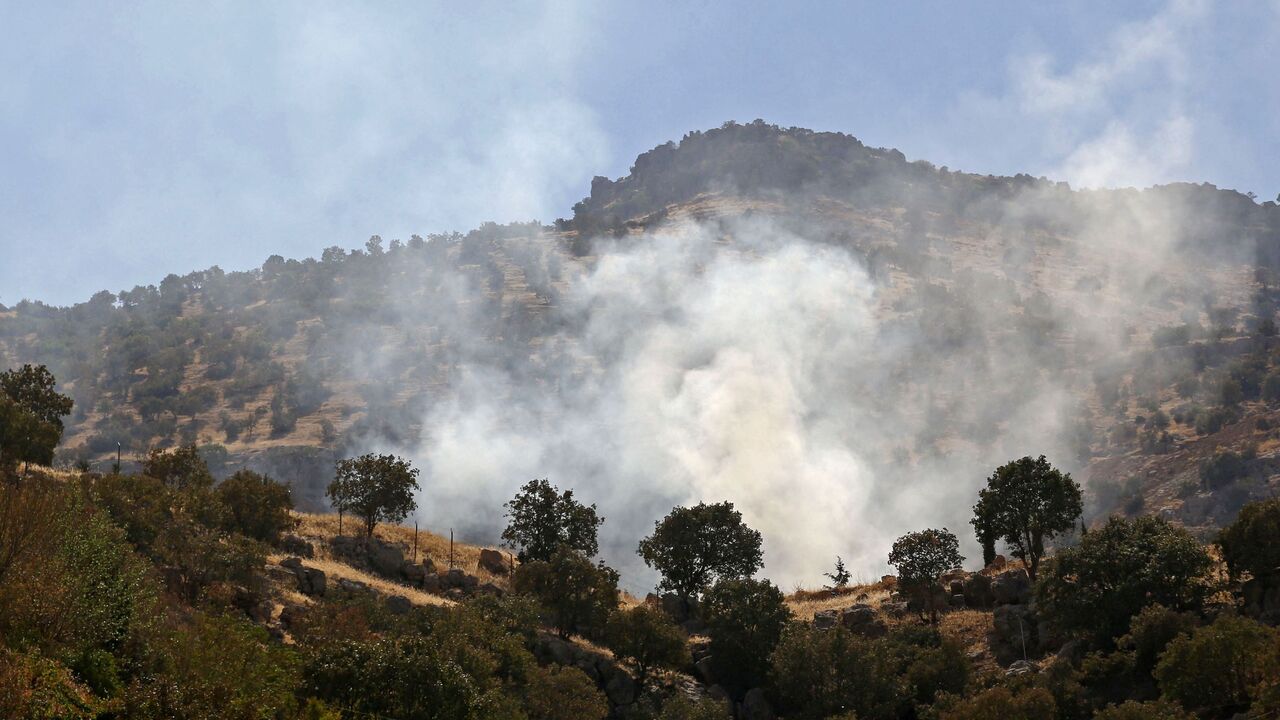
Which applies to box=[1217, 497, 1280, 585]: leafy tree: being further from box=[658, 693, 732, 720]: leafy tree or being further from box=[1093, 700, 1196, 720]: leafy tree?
box=[658, 693, 732, 720]: leafy tree

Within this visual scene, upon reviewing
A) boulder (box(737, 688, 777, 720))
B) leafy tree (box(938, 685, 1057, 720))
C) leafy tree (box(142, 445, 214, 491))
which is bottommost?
boulder (box(737, 688, 777, 720))

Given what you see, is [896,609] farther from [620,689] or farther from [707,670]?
Answer: [620,689]

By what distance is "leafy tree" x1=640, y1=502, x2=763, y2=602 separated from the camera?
59.4 metres

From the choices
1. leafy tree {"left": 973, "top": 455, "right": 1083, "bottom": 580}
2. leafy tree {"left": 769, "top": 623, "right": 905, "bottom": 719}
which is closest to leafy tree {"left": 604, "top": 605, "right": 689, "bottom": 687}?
leafy tree {"left": 769, "top": 623, "right": 905, "bottom": 719}

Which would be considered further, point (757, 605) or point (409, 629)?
point (757, 605)

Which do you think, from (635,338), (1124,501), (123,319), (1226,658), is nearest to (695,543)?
(1226,658)

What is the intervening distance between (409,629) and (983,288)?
526 feet

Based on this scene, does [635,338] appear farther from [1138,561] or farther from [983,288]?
[1138,561]

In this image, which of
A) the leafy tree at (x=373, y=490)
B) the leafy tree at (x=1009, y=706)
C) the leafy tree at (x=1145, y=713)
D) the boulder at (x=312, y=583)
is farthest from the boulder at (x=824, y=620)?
the boulder at (x=312, y=583)

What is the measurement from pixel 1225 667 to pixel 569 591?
2926 centimetres

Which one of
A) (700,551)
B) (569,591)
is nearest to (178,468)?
(569,591)

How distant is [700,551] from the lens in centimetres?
5956

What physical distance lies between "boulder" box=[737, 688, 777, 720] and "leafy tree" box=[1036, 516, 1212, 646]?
1327 cm

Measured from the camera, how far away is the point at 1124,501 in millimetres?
109000
